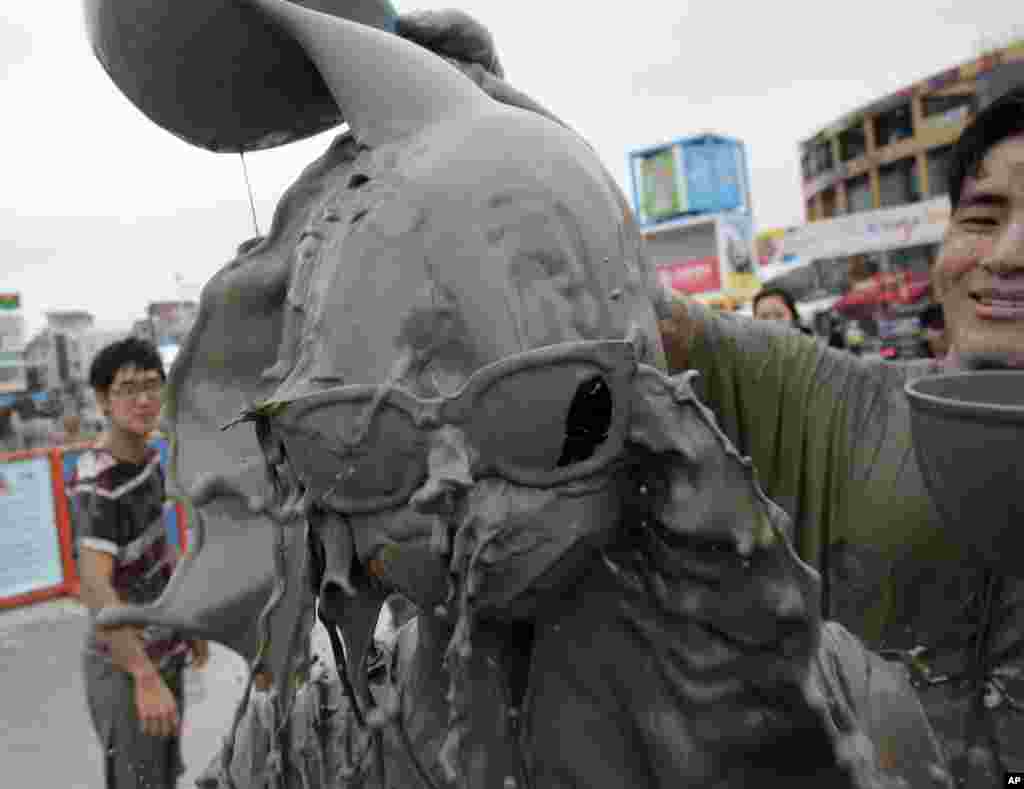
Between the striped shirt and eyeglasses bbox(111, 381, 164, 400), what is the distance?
16cm

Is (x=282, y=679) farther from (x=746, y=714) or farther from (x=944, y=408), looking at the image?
(x=944, y=408)

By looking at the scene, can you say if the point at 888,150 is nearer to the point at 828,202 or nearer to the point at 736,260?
the point at 828,202

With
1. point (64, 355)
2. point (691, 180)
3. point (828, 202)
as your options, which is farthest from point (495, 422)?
point (828, 202)

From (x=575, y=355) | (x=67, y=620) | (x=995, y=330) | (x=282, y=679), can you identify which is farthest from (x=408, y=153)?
(x=67, y=620)

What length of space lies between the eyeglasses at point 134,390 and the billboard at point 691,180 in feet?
61.1

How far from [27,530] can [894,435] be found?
20.0ft

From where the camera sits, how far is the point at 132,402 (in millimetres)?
2510

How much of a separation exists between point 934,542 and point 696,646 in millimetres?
497

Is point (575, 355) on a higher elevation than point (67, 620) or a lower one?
higher

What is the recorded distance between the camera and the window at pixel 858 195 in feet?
81.1

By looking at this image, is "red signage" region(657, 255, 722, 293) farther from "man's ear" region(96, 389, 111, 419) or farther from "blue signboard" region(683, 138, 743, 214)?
"man's ear" region(96, 389, 111, 419)

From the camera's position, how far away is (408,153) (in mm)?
645

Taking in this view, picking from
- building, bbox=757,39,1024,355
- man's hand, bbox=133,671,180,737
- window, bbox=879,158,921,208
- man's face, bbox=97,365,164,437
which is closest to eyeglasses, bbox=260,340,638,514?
man's hand, bbox=133,671,180,737

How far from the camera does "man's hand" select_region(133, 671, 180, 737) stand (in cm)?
220
